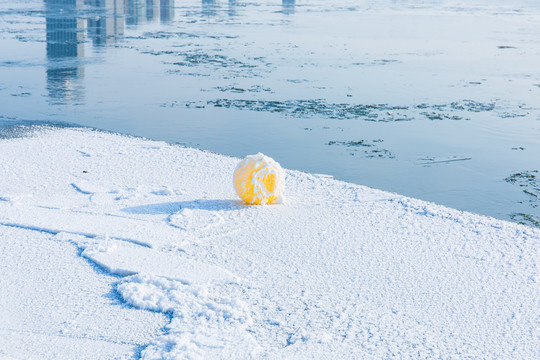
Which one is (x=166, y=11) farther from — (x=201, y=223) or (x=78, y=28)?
(x=201, y=223)

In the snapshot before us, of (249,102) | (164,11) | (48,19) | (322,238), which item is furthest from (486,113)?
(164,11)

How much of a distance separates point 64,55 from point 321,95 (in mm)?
6277

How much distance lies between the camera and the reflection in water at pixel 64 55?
9835mm

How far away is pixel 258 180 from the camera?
4.84 meters

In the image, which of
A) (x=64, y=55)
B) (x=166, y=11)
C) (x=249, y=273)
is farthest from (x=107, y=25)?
(x=249, y=273)

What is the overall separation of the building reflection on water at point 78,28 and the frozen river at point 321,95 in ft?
0.24

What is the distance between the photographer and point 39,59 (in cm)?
1273

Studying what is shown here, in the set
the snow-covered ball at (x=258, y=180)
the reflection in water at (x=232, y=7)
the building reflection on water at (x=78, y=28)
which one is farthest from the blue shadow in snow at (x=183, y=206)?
the reflection in water at (x=232, y=7)

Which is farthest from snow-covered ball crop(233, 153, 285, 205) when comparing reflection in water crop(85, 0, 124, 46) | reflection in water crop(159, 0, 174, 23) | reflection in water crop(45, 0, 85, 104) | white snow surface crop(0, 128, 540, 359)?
reflection in water crop(159, 0, 174, 23)

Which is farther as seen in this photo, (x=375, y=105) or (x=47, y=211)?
(x=375, y=105)

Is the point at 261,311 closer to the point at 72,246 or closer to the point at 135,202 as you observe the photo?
the point at 72,246

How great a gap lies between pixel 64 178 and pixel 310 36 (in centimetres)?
1229

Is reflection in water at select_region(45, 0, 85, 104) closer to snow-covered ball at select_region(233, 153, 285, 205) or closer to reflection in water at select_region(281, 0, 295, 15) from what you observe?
snow-covered ball at select_region(233, 153, 285, 205)

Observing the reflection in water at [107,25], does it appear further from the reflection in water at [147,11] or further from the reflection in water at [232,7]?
the reflection in water at [232,7]
